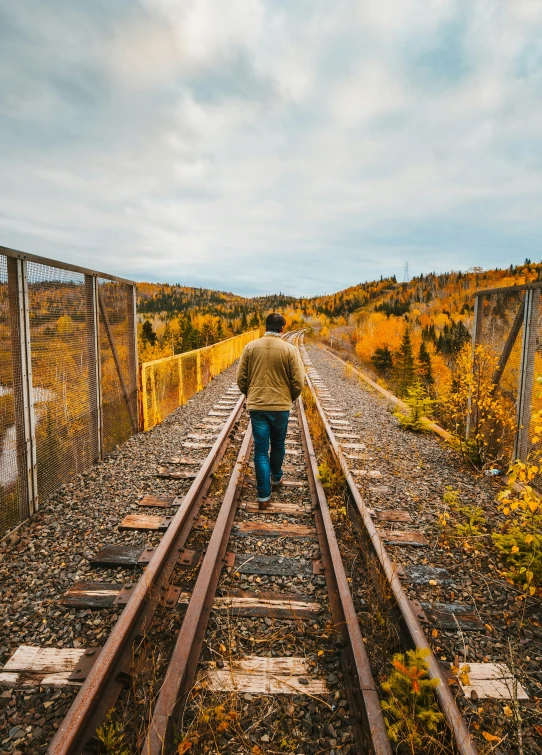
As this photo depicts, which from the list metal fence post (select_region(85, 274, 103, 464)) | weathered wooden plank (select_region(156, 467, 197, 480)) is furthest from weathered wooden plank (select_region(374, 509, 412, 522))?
metal fence post (select_region(85, 274, 103, 464))

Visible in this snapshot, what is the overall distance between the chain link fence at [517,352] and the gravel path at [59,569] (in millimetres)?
4631

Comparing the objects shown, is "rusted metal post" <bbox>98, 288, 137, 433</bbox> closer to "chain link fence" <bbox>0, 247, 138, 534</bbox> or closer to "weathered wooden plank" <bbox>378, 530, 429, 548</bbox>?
"chain link fence" <bbox>0, 247, 138, 534</bbox>

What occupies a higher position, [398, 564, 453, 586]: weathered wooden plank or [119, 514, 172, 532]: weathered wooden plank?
[119, 514, 172, 532]: weathered wooden plank

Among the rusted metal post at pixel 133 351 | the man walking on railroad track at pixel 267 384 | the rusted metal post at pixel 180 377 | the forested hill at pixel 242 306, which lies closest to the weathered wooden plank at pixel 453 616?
the man walking on railroad track at pixel 267 384

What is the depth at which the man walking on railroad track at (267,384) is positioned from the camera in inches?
179

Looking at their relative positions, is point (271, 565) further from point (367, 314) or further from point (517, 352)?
point (367, 314)

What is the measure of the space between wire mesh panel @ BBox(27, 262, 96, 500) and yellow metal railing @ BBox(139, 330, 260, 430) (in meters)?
1.93

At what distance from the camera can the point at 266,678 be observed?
2322mm

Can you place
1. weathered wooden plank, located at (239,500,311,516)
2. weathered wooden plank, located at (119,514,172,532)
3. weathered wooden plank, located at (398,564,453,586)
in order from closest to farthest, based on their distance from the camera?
weathered wooden plank, located at (398,564,453,586)
weathered wooden plank, located at (119,514,172,532)
weathered wooden plank, located at (239,500,311,516)

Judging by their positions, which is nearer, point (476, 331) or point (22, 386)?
point (22, 386)

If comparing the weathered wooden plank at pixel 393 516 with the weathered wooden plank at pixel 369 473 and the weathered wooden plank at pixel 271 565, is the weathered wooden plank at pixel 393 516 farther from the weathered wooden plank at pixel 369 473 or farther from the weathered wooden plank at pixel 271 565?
the weathered wooden plank at pixel 271 565

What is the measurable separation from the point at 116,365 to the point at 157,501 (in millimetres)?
3051

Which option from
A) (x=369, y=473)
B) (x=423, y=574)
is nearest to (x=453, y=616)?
(x=423, y=574)

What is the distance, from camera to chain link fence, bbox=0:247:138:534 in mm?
4082
